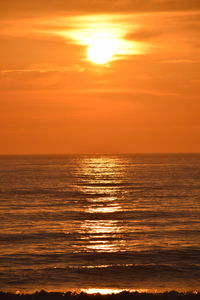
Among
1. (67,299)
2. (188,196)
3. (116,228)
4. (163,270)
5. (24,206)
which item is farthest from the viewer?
(188,196)

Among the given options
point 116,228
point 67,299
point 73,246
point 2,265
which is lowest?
point 67,299

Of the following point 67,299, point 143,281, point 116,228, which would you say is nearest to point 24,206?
point 116,228

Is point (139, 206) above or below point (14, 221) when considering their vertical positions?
above

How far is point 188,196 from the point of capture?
8888 cm

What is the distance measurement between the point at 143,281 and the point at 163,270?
3178 millimetres

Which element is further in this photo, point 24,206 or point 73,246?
point 24,206

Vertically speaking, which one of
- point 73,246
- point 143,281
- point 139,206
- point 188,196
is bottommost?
point 143,281

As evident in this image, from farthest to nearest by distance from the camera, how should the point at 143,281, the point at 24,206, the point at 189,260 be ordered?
the point at 24,206 < the point at 189,260 < the point at 143,281

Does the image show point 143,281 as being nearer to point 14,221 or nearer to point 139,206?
point 14,221

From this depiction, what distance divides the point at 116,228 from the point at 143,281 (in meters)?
21.0

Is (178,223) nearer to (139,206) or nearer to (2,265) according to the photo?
(139,206)

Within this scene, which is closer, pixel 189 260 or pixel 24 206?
pixel 189 260

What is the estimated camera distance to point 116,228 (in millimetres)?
55156

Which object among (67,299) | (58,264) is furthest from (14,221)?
(67,299)
